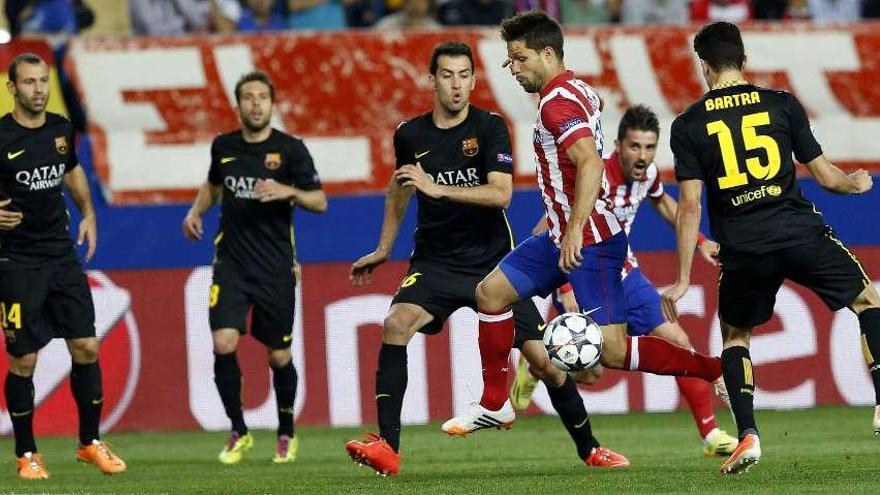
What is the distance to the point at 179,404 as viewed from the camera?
1339 cm

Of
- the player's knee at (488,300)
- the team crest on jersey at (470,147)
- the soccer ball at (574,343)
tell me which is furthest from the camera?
the team crest on jersey at (470,147)

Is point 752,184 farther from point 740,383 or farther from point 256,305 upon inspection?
point 256,305

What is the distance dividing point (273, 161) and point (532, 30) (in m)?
3.11

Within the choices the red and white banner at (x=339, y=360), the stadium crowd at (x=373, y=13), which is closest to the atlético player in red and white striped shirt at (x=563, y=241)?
the red and white banner at (x=339, y=360)

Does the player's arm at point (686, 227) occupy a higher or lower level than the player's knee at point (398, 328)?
higher

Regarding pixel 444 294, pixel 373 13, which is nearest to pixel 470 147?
pixel 444 294

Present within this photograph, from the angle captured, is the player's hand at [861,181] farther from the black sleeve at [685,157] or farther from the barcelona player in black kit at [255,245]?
the barcelona player in black kit at [255,245]

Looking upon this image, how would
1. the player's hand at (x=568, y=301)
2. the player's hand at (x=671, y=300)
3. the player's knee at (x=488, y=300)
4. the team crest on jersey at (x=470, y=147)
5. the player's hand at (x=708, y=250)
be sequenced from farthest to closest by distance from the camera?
the player's hand at (x=568, y=301), the player's hand at (x=708, y=250), the team crest on jersey at (x=470, y=147), the player's knee at (x=488, y=300), the player's hand at (x=671, y=300)

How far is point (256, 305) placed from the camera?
1122cm

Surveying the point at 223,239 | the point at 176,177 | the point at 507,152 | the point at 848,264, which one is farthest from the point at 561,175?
the point at 176,177

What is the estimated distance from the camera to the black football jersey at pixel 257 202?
36.4ft

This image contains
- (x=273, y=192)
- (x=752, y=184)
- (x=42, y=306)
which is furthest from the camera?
(x=273, y=192)

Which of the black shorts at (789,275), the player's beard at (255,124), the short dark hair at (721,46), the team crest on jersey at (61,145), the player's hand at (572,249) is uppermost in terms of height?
the short dark hair at (721,46)

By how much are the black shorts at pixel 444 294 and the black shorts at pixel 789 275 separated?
136 cm
